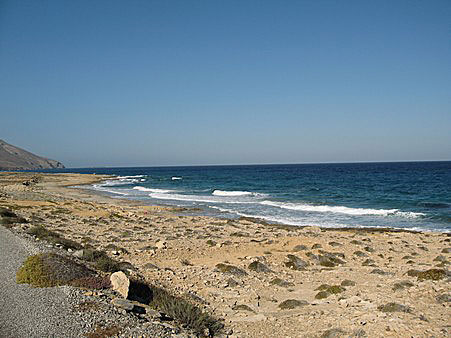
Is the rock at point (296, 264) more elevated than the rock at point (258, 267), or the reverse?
the rock at point (258, 267)

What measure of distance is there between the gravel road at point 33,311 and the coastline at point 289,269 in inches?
145

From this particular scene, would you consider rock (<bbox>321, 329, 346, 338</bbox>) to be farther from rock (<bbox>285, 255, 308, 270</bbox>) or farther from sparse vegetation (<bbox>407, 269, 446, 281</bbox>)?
rock (<bbox>285, 255, 308, 270</bbox>)

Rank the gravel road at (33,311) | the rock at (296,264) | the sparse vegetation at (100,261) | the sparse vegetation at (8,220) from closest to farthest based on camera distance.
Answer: the gravel road at (33,311) → the sparse vegetation at (100,261) → the rock at (296,264) → the sparse vegetation at (8,220)

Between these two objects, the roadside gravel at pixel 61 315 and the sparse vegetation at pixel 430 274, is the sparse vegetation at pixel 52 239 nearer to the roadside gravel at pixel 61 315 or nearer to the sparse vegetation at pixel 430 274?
the roadside gravel at pixel 61 315

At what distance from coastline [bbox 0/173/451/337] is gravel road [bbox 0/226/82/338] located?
12.1ft

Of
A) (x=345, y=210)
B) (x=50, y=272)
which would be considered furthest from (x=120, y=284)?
(x=345, y=210)

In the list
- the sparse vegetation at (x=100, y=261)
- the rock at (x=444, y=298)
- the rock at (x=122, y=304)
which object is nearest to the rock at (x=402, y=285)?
the rock at (x=444, y=298)

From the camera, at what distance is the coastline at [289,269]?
811 centimetres

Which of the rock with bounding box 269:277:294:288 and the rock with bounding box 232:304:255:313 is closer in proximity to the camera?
the rock with bounding box 232:304:255:313

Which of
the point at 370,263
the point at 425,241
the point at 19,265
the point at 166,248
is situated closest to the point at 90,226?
the point at 166,248

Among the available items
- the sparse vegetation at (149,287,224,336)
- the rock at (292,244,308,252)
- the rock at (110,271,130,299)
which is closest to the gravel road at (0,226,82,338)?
the rock at (110,271,130,299)

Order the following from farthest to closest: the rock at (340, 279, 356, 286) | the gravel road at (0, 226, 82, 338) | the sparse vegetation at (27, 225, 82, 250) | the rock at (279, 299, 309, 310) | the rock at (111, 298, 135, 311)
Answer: the sparse vegetation at (27, 225, 82, 250), the rock at (340, 279, 356, 286), the rock at (279, 299, 309, 310), the rock at (111, 298, 135, 311), the gravel road at (0, 226, 82, 338)

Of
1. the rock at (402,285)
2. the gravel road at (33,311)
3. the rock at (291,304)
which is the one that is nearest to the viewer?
the gravel road at (33,311)

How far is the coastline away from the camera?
8109 millimetres
